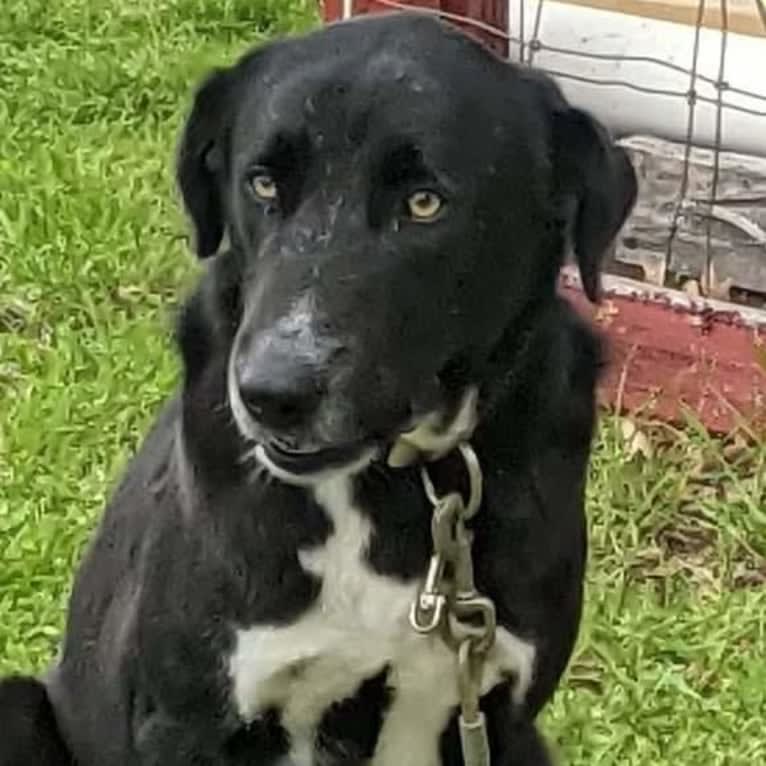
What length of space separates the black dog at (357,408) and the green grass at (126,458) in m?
0.60

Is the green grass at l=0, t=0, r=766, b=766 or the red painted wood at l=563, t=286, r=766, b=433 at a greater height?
the red painted wood at l=563, t=286, r=766, b=433

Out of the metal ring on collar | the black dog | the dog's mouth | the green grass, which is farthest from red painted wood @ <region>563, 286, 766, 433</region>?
the dog's mouth

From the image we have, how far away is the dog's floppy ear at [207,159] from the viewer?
3055mm

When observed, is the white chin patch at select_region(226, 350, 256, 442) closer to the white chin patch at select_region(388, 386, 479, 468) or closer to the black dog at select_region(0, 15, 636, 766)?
the black dog at select_region(0, 15, 636, 766)

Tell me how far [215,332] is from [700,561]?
164cm

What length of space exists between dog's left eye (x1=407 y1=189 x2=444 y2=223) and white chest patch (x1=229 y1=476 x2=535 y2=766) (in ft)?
1.25

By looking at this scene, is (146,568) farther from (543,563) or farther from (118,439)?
(118,439)

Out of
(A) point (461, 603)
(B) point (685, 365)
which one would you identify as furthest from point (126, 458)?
(A) point (461, 603)

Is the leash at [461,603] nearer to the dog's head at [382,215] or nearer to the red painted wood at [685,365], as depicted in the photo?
the dog's head at [382,215]

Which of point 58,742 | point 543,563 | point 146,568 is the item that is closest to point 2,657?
point 58,742

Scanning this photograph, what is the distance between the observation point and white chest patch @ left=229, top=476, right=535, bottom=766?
10.1ft

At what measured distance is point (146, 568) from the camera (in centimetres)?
321

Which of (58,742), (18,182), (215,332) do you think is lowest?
(18,182)

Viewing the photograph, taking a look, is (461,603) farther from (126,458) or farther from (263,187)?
(126,458)
